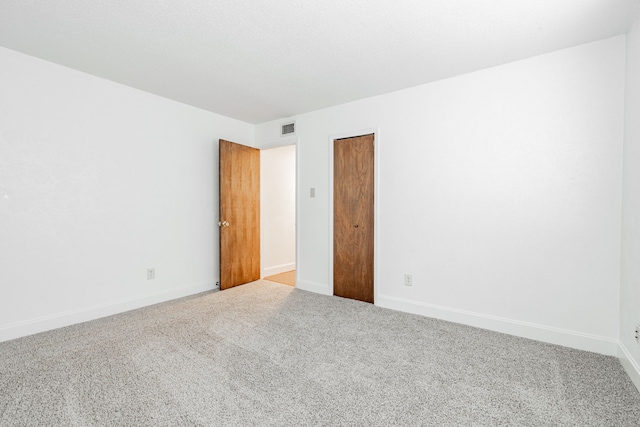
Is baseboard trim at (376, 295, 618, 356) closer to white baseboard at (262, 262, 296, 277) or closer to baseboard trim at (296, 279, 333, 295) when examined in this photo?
baseboard trim at (296, 279, 333, 295)

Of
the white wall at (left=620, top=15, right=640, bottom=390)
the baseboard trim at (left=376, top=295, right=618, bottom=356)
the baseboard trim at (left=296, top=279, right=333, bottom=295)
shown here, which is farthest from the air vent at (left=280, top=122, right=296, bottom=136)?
the white wall at (left=620, top=15, right=640, bottom=390)

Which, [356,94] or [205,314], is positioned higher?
[356,94]

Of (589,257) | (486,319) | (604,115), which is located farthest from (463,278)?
(604,115)

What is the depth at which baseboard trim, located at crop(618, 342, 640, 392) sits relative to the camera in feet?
5.91

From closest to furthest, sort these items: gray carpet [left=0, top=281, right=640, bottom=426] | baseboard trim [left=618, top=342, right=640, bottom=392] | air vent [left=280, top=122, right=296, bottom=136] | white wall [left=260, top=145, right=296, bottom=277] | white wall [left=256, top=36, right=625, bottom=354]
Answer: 1. gray carpet [left=0, top=281, right=640, bottom=426]
2. baseboard trim [left=618, top=342, right=640, bottom=392]
3. white wall [left=256, top=36, right=625, bottom=354]
4. air vent [left=280, top=122, right=296, bottom=136]
5. white wall [left=260, top=145, right=296, bottom=277]

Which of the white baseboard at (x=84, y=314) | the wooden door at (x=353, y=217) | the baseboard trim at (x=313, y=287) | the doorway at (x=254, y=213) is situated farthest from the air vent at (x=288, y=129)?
the white baseboard at (x=84, y=314)

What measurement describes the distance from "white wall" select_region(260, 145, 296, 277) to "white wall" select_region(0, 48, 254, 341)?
0.99m

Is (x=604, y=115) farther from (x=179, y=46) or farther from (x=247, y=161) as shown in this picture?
(x=247, y=161)

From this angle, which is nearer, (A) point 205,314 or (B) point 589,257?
(B) point 589,257

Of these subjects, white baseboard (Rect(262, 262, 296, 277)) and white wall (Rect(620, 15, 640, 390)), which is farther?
white baseboard (Rect(262, 262, 296, 277))

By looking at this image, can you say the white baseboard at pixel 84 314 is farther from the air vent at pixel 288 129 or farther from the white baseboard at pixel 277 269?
→ the air vent at pixel 288 129

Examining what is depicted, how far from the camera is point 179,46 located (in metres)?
2.32

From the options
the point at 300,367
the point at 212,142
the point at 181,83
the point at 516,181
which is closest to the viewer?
the point at 300,367

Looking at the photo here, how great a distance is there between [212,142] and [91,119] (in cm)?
137
